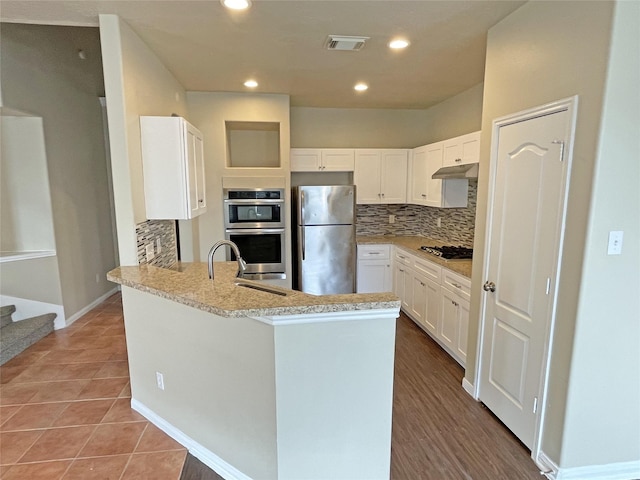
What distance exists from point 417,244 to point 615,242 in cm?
264

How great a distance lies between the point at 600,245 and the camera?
66.8 inches

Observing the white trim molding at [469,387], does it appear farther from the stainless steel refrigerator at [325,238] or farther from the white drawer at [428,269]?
the stainless steel refrigerator at [325,238]

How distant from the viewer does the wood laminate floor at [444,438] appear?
1940mm

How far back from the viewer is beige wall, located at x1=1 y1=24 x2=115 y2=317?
3205 millimetres

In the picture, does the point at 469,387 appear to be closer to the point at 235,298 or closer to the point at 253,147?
the point at 235,298

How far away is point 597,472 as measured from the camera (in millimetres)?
1887

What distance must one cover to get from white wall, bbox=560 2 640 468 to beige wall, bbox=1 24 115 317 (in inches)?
166

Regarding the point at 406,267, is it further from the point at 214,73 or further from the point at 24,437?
the point at 24,437

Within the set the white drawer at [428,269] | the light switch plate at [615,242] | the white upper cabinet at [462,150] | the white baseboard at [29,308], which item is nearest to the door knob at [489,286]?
the light switch plate at [615,242]

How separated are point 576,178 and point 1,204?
4.87m

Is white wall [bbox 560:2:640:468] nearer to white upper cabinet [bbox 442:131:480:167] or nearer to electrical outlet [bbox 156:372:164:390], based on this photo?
white upper cabinet [bbox 442:131:480:167]

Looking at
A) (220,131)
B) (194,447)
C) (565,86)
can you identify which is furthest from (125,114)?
(565,86)

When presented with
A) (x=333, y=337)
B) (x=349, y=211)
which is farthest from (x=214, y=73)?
(x=333, y=337)

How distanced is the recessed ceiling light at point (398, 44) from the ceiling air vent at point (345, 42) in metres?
0.22
